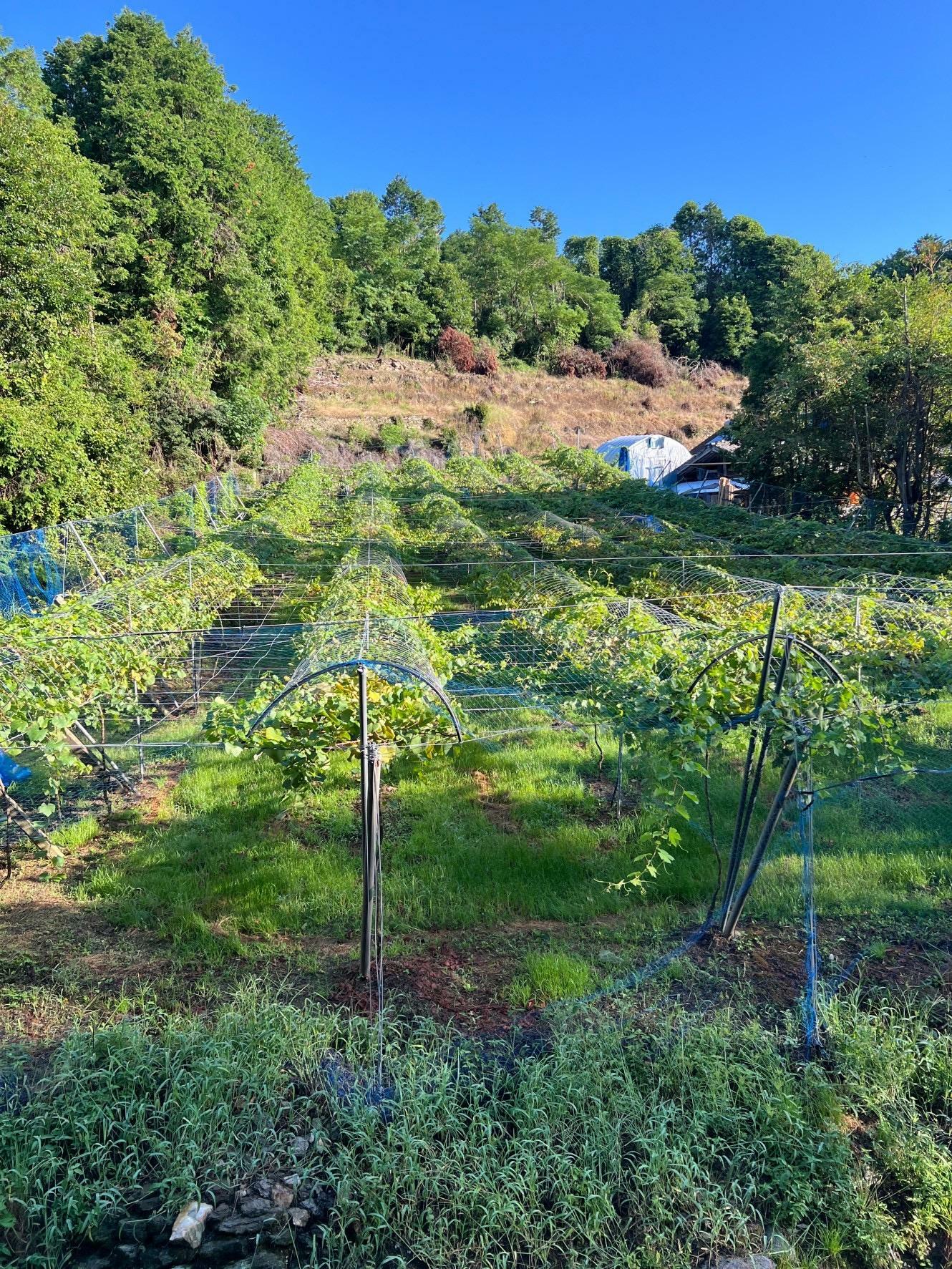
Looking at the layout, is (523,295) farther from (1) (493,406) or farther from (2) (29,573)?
(2) (29,573)

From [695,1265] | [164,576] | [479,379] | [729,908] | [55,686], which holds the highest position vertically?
[479,379]

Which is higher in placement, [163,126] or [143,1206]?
[163,126]

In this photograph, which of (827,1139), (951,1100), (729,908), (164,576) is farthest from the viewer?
(164,576)

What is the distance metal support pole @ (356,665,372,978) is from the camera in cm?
310

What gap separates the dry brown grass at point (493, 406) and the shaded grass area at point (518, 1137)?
28820 millimetres

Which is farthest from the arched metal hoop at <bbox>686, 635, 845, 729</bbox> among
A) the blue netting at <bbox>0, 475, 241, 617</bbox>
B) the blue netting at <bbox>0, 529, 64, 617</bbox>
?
the blue netting at <bbox>0, 529, 64, 617</bbox>

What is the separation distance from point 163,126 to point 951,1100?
3033 centimetres

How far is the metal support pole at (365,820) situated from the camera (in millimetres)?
3100

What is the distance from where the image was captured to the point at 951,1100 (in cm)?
278

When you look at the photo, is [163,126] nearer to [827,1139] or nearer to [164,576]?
[164,576]

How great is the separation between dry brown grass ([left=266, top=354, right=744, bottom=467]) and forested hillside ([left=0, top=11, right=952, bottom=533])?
1.90 meters

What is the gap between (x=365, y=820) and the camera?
126 inches

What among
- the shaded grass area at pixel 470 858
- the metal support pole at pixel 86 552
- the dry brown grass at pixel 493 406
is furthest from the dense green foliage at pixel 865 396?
the dry brown grass at pixel 493 406

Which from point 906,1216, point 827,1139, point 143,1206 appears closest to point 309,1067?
point 143,1206
